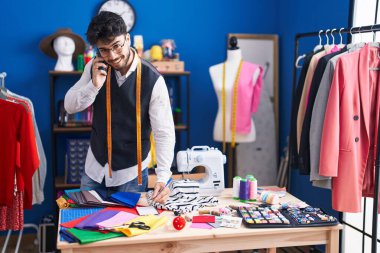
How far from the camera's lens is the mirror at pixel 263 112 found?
435 centimetres

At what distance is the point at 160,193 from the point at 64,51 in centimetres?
201

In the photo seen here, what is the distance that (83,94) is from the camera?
2193 mm

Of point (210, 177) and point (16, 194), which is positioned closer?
point (210, 177)

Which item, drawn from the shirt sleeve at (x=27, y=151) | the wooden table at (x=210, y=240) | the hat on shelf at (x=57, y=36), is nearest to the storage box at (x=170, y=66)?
the hat on shelf at (x=57, y=36)

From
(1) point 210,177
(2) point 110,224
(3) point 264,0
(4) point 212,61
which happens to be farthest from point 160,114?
(3) point 264,0

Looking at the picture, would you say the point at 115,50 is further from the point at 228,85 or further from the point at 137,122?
the point at 228,85

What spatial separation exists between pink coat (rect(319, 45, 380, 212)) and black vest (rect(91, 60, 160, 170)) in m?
1.01

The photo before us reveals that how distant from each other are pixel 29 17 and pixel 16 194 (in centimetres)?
157

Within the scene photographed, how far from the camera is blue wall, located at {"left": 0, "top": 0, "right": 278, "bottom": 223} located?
390cm

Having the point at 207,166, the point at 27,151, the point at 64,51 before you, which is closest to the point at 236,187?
the point at 207,166

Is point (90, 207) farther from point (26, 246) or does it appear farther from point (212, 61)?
point (212, 61)

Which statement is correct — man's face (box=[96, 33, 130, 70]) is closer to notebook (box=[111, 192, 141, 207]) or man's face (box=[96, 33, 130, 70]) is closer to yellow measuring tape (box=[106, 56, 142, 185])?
yellow measuring tape (box=[106, 56, 142, 185])

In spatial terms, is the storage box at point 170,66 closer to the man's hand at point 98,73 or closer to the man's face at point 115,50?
the man's face at point 115,50

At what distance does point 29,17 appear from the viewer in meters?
3.90
